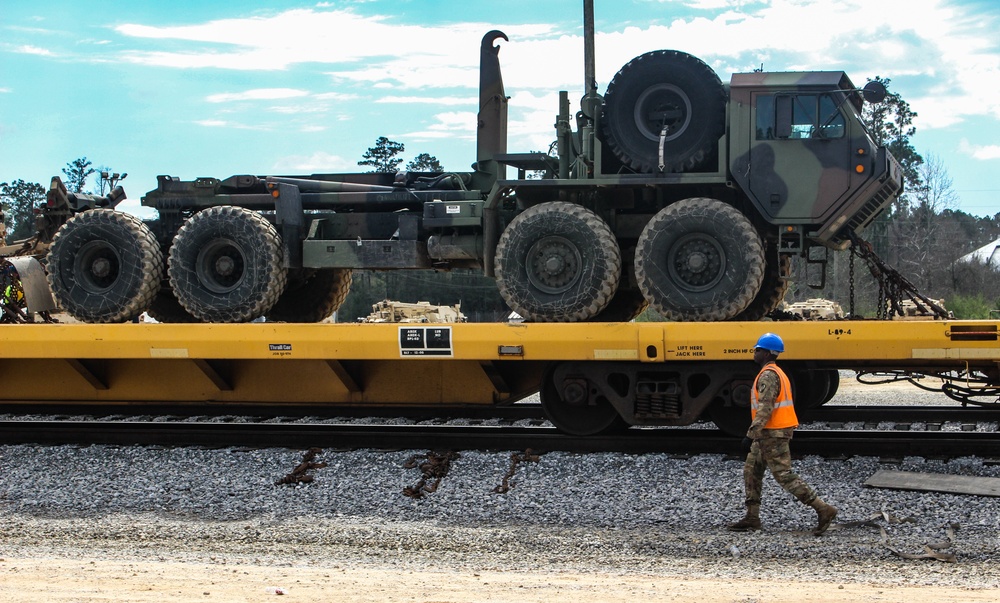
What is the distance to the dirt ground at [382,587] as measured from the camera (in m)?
5.51

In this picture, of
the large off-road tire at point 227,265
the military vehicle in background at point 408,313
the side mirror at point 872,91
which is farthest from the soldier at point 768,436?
the military vehicle in background at point 408,313

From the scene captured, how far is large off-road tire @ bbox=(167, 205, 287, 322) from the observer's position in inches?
407

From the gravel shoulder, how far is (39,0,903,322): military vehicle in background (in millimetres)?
1683

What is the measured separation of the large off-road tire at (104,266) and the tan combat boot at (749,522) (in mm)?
6586

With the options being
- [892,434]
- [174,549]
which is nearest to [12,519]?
[174,549]

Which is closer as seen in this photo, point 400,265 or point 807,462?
point 807,462

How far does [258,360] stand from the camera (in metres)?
10.2

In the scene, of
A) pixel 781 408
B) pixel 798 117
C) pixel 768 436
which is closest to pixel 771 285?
pixel 798 117

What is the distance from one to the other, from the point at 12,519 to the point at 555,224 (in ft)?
16.7

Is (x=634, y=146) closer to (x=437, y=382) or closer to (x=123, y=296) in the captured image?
(x=437, y=382)

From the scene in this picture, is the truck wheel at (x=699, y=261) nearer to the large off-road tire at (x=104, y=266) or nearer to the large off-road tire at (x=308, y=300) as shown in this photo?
the large off-road tire at (x=308, y=300)

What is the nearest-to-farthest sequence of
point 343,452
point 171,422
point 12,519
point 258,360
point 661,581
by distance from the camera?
point 661,581 → point 12,519 → point 343,452 → point 258,360 → point 171,422

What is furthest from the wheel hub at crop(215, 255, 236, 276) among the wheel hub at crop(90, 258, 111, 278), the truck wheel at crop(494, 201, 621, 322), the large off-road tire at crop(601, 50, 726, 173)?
the large off-road tire at crop(601, 50, 726, 173)

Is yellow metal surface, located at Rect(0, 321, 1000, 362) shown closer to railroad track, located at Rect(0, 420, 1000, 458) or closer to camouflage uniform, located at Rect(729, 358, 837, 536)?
railroad track, located at Rect(0, 420, 1000, 458)
